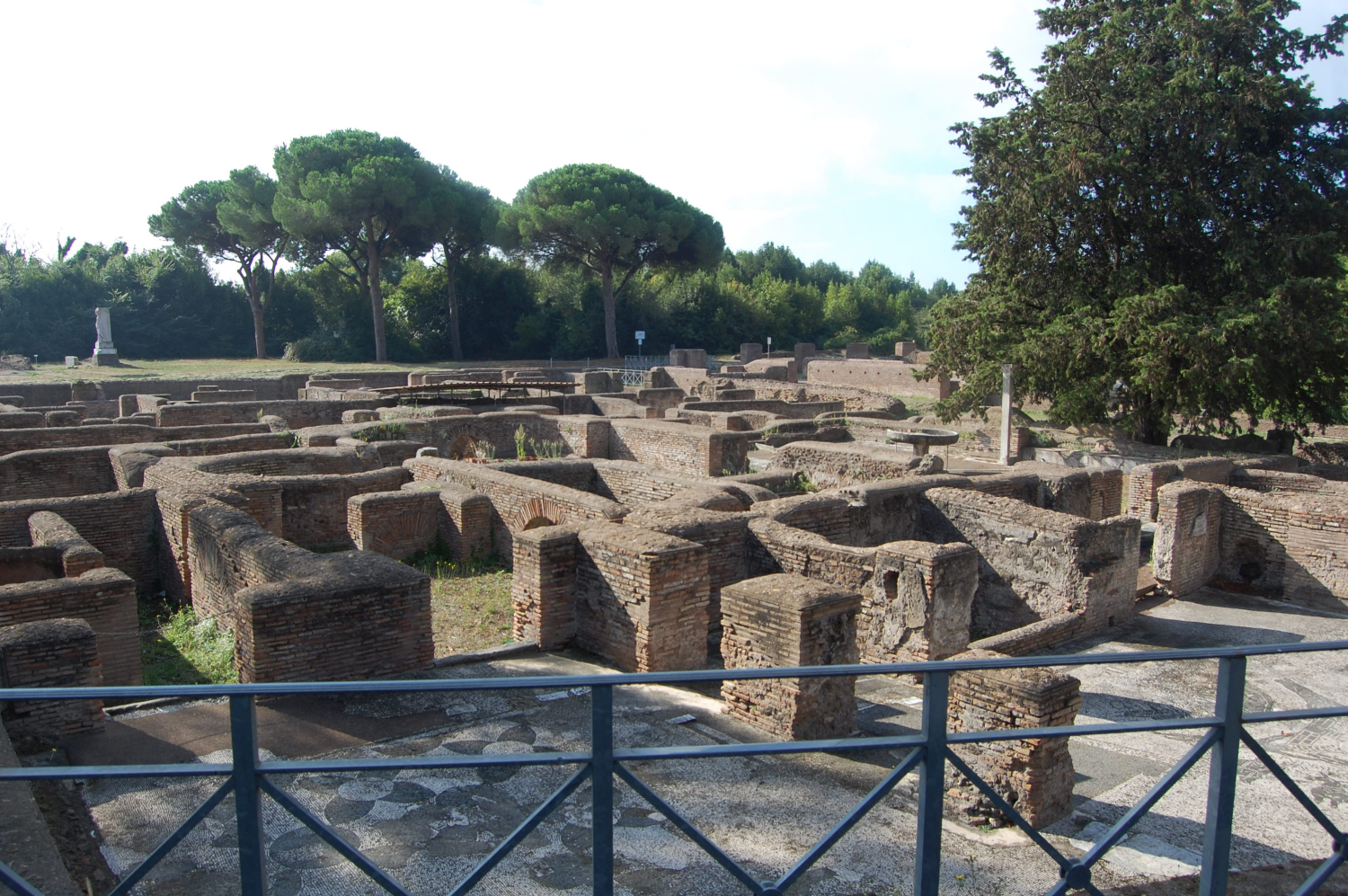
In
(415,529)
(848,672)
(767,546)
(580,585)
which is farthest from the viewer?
(415,529)

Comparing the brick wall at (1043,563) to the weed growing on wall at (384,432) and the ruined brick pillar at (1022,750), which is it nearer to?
the ruined brick pillar at (1022,750)

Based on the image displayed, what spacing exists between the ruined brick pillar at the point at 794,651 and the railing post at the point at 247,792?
140 inches

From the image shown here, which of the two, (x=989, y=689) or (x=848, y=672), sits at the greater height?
(x=848, y=672)

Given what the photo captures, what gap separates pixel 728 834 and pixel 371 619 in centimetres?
290

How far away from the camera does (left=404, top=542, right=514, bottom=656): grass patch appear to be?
7633 millimetres

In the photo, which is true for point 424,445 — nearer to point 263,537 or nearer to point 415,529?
point 415,529

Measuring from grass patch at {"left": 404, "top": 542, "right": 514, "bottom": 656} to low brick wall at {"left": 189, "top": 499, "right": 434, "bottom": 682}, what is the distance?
0.80 meters

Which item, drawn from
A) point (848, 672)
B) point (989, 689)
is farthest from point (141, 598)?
point (848, 672)

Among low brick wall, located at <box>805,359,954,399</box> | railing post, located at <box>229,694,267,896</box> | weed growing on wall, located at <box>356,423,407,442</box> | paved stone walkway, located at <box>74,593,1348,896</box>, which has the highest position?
low brick wall, located at <box>805,359,954,399</box>

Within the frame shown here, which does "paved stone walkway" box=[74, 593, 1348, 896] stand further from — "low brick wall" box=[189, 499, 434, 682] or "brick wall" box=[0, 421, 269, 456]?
"brick wall" box=[0, 421, 269, 456]

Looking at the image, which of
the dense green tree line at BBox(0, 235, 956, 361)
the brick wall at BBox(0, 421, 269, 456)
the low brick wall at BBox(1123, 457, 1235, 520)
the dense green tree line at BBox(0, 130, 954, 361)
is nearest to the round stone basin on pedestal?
the low brick wall at BBox(1123, 457, 1235, 520)

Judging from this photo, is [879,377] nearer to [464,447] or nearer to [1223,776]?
[464,447]

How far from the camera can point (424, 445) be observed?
14406 mm

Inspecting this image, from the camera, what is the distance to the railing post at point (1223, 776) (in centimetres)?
247
